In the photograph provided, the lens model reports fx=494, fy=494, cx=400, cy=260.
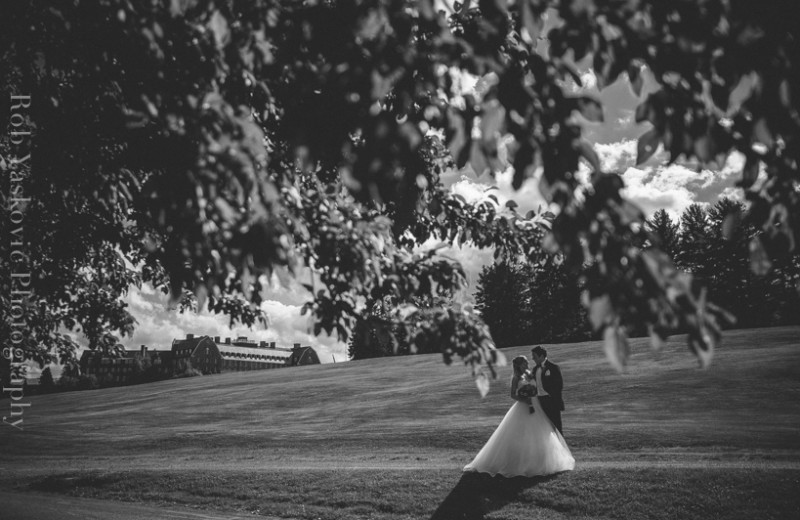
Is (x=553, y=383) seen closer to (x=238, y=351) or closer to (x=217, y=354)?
(x=217, y=354)

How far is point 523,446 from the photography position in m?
10.7

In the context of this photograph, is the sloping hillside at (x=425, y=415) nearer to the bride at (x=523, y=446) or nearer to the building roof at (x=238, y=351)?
the bride at (x=523, y=446)

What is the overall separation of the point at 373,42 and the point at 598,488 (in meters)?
10.00

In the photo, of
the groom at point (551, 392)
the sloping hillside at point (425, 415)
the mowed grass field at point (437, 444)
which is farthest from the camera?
the sloping hillside at point (425, 415)

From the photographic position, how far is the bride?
10.6 meters

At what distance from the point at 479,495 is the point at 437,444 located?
25.1ft

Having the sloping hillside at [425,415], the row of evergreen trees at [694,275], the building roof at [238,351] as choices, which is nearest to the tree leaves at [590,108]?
the sloping hillside at [425,415]

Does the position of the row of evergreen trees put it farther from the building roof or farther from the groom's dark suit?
the building roof

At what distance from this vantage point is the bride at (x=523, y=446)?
10586 mm

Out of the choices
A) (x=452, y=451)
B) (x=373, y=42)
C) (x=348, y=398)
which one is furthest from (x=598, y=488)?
(x=348, y=398)

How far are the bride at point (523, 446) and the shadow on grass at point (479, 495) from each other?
161 millimetres

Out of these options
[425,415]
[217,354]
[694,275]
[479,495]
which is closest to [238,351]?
[217,354]

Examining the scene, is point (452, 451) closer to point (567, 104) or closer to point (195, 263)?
point (195, 263)

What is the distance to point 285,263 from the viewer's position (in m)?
3.57
